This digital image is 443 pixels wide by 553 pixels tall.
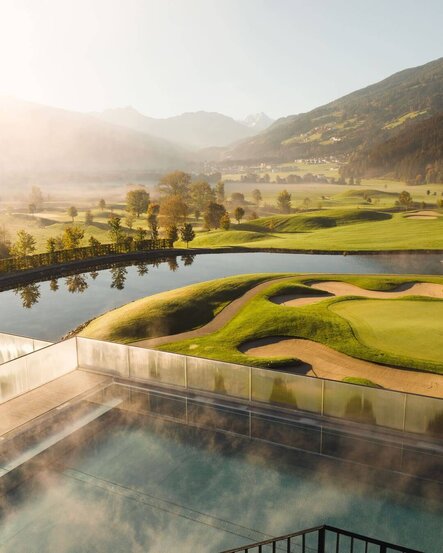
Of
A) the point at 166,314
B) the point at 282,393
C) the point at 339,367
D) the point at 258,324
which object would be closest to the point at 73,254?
the point at 166,314

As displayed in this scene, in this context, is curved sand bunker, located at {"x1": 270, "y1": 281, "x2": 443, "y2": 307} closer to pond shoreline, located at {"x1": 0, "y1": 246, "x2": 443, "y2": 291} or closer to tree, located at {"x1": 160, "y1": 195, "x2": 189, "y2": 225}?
pond shoreline, located at {"x1": 0, "y1": 246, "x2": 443, "y2": 291}

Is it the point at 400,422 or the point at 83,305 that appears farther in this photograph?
the point at 83,305

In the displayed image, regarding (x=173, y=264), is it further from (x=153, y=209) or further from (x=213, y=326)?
(x=153, y=209)

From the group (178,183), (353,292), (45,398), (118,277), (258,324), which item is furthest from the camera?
(178,183)

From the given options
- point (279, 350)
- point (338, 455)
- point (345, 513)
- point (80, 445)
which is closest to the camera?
point (345, 513)

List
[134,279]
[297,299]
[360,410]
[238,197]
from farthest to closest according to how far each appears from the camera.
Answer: [238,197]
[134,279]
[297,299]
[360,410]

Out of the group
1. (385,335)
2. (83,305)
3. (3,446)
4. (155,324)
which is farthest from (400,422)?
(83,305)

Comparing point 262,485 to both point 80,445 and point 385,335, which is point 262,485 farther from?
point 385,335
